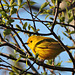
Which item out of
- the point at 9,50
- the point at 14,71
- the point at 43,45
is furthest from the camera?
the point at 9,50

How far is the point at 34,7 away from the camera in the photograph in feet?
12.4

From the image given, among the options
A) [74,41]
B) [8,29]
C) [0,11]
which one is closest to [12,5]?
[0,11]

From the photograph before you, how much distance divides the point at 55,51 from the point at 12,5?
77.3 inches

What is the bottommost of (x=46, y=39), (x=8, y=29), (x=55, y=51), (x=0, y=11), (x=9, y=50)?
(x=9, y=50)

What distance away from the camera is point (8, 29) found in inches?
59.3

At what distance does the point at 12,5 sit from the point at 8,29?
328 mm

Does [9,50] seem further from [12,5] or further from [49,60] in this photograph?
[12,5]

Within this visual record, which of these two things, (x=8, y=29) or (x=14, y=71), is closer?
(x=8, y=29)

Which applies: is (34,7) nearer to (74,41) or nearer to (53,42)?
(53,42)

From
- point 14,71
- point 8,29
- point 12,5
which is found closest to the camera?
point 8,29

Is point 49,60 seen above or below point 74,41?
below

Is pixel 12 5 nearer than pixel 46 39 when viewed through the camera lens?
Yes

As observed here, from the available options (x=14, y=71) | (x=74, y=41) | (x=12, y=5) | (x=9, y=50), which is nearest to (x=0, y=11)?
(x=12, y=5)

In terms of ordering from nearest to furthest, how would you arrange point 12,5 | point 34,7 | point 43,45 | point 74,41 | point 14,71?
point 12,5 < point 14,71 < point 74,41 < point 43,45 < point 34,7
